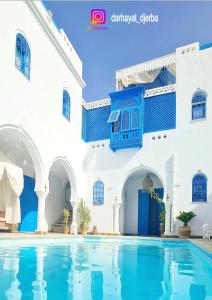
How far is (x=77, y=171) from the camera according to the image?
46.8 ft

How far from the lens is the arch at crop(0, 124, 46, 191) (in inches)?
385

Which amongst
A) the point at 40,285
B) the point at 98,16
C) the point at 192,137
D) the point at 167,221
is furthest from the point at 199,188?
the point at 40,285

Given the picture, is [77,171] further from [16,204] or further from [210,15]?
[210,15]

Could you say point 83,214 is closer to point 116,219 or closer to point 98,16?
point 116,219

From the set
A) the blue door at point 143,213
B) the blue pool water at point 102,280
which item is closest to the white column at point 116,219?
the blue door at point 143,213

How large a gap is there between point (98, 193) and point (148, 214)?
240cm

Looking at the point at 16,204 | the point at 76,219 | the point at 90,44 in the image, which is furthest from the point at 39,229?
the point at 90,44

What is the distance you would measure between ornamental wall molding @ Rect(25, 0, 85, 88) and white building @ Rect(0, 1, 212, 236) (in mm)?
39

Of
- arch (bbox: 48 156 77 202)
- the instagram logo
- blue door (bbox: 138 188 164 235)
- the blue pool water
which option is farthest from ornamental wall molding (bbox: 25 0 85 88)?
the blue pool water

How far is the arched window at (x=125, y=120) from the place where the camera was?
14062 mm

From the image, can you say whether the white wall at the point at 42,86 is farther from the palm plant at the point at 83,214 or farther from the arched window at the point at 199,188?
the arched window at the point at 199,188

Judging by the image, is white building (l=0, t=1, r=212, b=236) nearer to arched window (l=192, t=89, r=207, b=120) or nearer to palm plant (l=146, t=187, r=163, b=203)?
arched window (l=192, t=89, r=207, b=120)

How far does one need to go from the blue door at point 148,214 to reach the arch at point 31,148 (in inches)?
199

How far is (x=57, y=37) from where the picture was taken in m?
12.6
